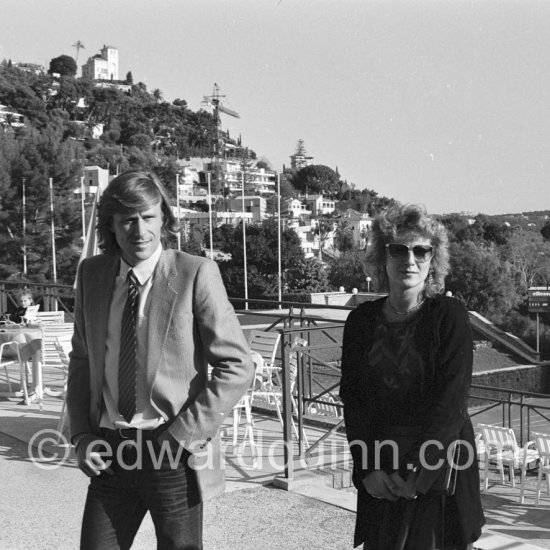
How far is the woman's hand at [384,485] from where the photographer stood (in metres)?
2.29

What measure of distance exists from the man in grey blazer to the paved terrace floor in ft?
5.26

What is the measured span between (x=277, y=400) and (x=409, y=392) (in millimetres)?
4555

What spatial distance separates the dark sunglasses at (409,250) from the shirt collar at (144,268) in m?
0.68

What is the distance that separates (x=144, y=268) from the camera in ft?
7.69

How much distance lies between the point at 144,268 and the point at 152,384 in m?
0.34

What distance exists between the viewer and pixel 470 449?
7.62ft

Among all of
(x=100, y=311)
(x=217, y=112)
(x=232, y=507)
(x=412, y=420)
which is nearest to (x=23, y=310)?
(x=232, y=507)


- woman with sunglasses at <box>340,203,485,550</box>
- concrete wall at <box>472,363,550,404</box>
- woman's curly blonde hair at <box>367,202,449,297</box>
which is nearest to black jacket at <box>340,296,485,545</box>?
woman with sunglasses at <box>340,203,485,550</box>

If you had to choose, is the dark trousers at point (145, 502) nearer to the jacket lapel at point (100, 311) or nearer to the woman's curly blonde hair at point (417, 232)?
the jacket lapel at point (100, 311)

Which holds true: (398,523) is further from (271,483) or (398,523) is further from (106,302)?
(271,483)

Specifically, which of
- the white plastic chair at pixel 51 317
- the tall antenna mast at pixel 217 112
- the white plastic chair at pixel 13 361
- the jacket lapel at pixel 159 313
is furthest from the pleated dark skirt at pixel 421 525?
the tall antenna mast at pixel 217 112

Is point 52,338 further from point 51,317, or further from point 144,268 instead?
point 144,268

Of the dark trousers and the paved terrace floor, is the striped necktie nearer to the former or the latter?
the dark trousers

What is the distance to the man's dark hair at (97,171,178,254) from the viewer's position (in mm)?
2322
